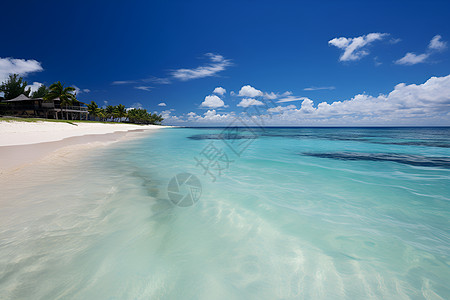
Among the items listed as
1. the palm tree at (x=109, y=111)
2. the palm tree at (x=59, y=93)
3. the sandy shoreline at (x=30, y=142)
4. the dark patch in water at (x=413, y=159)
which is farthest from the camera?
the palm tree at (x=109, y=111)

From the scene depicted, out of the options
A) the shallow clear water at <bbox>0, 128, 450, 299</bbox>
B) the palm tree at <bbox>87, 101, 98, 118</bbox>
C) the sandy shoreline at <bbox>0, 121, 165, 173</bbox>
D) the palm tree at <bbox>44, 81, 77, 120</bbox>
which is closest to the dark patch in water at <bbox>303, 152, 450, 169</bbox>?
the shallow clear water at <bbox>0, 128, 450, 299</bbox>

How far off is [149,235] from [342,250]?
11.7ft

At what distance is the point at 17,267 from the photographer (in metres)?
2.54

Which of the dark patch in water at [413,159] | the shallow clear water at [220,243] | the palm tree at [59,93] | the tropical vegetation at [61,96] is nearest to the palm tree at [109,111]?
the tropical vegetation at [61,96]

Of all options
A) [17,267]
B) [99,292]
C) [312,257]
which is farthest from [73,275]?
[312,257]

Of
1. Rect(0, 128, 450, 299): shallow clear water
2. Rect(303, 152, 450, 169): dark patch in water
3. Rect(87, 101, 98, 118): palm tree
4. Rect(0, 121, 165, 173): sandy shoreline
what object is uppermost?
Rect(87, 101, 98, 118): palm tree

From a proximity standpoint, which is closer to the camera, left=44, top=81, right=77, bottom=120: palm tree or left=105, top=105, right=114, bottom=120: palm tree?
left=44, top=81, right=77, bottom=120: palm tree

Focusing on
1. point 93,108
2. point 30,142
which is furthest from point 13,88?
point 30,142

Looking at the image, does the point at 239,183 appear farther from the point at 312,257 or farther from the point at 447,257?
the point at 447,257

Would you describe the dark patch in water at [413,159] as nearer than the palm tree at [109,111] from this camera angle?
Yes

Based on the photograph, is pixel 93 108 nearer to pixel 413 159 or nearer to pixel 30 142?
pixel 30 142

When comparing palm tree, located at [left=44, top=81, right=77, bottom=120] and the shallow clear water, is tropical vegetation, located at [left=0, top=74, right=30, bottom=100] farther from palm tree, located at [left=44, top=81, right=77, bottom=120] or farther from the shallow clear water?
the shallow clear water

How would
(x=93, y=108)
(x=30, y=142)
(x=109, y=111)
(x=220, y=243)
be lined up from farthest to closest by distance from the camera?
(x=109, y=111), (x=93, y=108), (x=30, y=142), (x=220, y=243)

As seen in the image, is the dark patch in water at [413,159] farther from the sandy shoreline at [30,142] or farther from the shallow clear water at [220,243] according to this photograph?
the sandy shoreline at [30,142]
